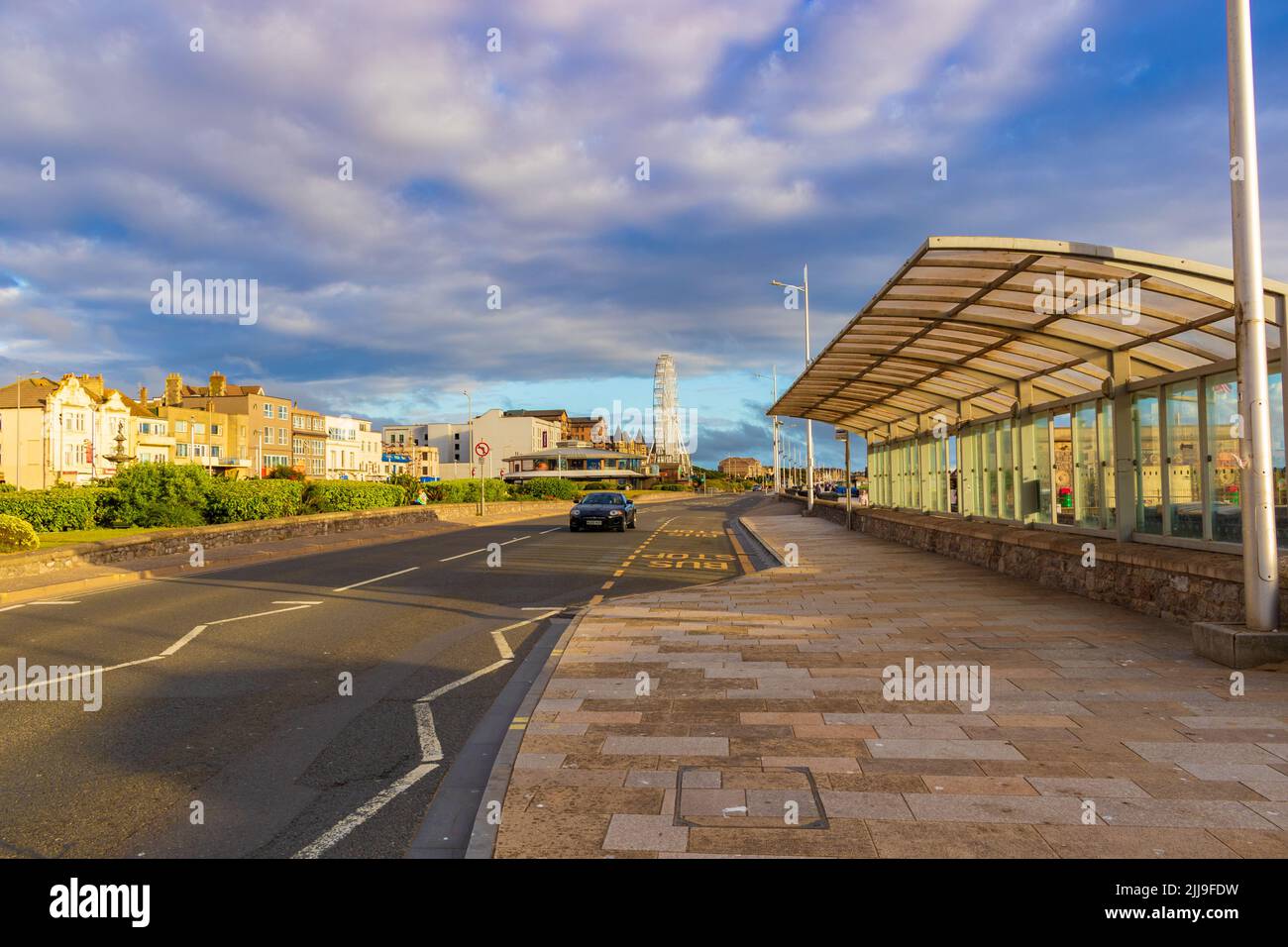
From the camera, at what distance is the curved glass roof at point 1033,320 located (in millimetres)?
8672

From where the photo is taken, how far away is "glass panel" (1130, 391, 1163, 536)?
36.3 feet

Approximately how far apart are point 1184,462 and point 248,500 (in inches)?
1030

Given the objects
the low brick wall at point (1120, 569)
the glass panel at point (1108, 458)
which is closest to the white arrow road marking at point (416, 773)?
the low brick wall at point (1120, 569)

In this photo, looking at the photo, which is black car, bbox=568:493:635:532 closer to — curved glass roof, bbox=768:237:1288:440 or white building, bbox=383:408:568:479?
curved glass roof, bbox=768:237:1288:440

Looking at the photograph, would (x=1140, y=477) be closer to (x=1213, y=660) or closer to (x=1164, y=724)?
(x=1213, y=660)

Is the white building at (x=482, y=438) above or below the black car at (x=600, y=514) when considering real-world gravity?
above

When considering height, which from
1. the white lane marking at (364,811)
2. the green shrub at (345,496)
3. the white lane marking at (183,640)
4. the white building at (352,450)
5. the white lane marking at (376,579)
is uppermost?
Result: the white building at (352,450)

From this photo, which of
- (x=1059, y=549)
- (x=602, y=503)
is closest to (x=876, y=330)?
(x=1059, y=549)

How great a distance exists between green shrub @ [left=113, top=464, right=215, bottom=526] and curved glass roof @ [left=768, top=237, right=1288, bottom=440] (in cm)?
1913

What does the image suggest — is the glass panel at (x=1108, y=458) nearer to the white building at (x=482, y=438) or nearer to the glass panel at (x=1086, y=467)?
the glass panel at (x=1086, y=467)

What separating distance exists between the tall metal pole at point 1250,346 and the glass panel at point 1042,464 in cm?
711

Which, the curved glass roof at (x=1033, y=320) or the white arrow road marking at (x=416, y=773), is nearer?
the white arrow road marking at (x=416, y=773)

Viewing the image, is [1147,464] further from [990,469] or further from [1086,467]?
[990,469]
